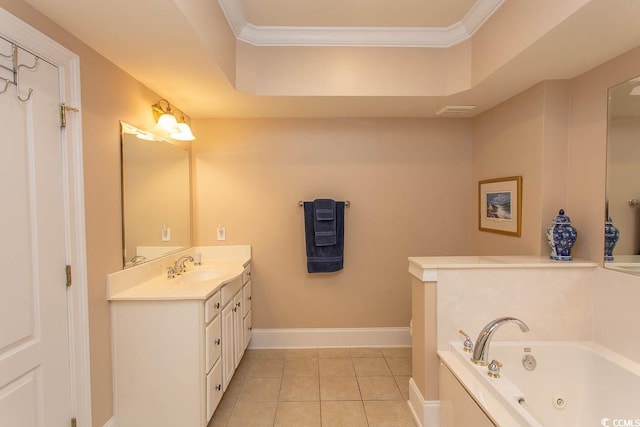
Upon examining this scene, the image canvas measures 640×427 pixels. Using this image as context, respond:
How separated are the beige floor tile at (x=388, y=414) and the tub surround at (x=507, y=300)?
42 centimetres

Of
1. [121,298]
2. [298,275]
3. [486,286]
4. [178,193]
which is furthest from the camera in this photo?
[298,275]

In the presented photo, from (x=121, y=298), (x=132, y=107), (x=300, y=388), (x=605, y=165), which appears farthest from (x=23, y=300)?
(x=605, y=165)

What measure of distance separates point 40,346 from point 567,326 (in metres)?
2.90

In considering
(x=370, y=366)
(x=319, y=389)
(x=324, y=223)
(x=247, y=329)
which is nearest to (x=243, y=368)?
(x=247, y=329)

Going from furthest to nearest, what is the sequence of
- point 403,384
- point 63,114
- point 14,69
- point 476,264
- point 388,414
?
point 403,384
point 388,414
point 476,264
point 63,114
point 14,69

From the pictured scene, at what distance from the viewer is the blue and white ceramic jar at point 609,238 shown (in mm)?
1796

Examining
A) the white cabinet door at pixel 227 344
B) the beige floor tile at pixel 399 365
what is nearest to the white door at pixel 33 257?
the white cabinet door at pixel 227 344

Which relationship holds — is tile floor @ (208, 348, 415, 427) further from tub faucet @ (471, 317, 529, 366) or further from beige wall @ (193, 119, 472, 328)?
tub faucet @ (471, 317, 529, 366)

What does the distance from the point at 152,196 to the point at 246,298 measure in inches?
48.1

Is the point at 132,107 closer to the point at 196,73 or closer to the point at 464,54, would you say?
the point at 196,73

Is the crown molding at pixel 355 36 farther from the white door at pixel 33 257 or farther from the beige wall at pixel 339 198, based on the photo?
the white door at pixel 33 257

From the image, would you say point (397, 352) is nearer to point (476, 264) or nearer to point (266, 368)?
point (266, 368)

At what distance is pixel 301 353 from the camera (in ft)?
9.62

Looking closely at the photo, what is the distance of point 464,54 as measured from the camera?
2.25m
